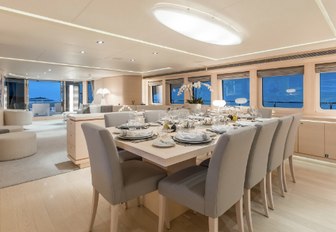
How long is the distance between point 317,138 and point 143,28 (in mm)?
3737

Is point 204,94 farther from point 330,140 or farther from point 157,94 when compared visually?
point 330,140

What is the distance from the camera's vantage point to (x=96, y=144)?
1.52 meters

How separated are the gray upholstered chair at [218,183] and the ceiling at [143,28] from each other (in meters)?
1.53

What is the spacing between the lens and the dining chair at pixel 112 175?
4.76 ft

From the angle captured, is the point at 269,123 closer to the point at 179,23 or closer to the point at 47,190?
the point at 179,23

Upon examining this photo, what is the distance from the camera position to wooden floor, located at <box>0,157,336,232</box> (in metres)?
1.84

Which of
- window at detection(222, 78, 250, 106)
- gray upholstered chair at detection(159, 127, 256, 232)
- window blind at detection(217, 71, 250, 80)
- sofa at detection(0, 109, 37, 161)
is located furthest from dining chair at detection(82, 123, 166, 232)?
window at detection(222, 78, 250, 106)

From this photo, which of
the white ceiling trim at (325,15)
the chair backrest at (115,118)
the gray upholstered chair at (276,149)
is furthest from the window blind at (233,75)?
the chair backrest at (115,118)

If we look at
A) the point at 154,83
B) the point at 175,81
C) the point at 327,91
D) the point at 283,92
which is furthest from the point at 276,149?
the point at 154,83

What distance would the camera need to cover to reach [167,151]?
1342 mm

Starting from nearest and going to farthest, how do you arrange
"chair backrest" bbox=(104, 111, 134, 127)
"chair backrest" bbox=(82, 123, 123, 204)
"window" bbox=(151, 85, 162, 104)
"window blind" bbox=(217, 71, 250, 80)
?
"chair backrest" bbox=(82, 123, 123, 204)
"chair backrest" bbox=(104, 111, 134, 127)
"window blind" bbox=(217, 71, 250, 80)
"window" bbox=(151, 85, 162, 104)

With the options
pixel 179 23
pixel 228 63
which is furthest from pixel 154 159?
pixel 228 63

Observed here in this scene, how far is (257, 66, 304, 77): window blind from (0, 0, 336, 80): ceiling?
1.55ft

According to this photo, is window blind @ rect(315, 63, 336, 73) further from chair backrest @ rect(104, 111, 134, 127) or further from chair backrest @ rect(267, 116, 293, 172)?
chair backrest @ rect(104, 111, 134, 127)
